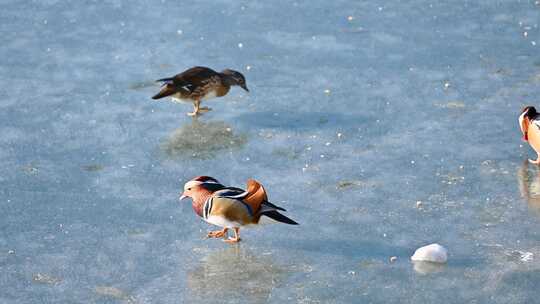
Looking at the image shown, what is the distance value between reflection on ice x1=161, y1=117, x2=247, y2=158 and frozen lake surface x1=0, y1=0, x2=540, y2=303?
19mm

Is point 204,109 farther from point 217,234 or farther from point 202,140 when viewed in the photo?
point 217,234

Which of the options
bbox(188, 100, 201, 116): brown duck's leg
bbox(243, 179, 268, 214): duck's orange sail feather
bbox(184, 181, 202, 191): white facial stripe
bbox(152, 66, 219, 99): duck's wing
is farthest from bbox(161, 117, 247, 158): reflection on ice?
bbox(243, 179, 268, 214): duck's orange sail feather

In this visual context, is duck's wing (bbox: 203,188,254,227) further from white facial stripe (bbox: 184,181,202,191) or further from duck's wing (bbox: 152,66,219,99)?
duck's wing (bbox: 152,66,219,99)

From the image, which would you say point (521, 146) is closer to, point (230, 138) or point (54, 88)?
point (230, 138)

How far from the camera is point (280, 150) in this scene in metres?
8.51

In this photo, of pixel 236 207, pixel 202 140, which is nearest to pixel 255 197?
pixel 236 207

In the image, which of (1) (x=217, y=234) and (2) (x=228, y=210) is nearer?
(2) (x=228, y=210)

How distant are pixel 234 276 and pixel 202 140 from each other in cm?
220

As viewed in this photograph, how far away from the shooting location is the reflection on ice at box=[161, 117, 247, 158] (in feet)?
28.0

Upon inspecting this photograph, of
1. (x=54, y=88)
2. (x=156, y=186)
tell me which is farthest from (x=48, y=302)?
(x=54, y=88)

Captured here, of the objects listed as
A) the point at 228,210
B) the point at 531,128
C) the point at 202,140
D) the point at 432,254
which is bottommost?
the point at 228,210

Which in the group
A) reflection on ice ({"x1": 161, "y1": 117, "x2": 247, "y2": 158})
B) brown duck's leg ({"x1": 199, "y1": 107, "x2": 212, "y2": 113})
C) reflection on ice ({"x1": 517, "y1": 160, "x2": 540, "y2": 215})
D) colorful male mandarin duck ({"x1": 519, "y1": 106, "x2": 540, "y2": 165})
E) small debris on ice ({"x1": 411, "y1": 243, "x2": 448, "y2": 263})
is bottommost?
reflection on ice ({"x1": 161, "y1": 117, "x2": 247, "y2": 158})

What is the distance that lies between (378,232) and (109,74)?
3.58 m

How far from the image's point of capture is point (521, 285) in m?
6.57
